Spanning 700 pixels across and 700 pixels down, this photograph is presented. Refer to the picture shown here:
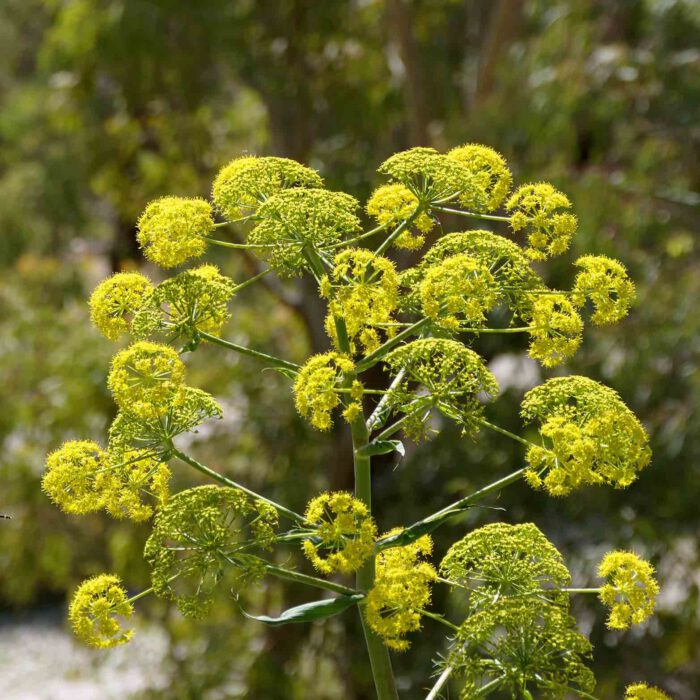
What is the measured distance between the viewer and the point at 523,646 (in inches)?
47.3

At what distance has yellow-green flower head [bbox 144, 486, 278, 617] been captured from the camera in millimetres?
1214

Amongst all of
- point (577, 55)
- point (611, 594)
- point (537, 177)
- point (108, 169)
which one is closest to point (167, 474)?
point (611, 594)

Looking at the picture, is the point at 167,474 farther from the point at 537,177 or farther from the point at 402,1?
the point at 402,1

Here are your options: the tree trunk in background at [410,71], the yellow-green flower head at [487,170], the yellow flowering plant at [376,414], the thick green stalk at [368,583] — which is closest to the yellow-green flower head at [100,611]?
the yellow flowering plant at [376,414]

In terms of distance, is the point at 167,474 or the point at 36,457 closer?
the point at 167,474

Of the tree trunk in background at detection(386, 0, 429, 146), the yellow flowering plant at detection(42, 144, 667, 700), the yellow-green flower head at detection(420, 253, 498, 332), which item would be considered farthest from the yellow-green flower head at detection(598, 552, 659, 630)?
the tree trunk in background at detection(386, 0, 429, 146)

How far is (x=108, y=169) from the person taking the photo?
734 centimetres

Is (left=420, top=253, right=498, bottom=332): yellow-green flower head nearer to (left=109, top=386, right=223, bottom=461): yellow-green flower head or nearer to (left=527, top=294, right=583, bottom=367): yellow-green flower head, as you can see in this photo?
(left=527, top=294, right=583, bottom=367): yellow-green flower head

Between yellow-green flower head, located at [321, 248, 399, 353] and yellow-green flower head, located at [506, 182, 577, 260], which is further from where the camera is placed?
yellow-green flower head, located at [506, 182, 577, 260]

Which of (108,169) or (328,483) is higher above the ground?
(108,169)

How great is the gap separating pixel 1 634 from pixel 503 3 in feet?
19.9

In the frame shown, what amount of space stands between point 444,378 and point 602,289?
0.77 ft

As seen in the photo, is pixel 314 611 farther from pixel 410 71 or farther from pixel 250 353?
pixel 410 71

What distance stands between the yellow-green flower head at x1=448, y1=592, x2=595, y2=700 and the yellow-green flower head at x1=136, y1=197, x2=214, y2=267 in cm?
49
